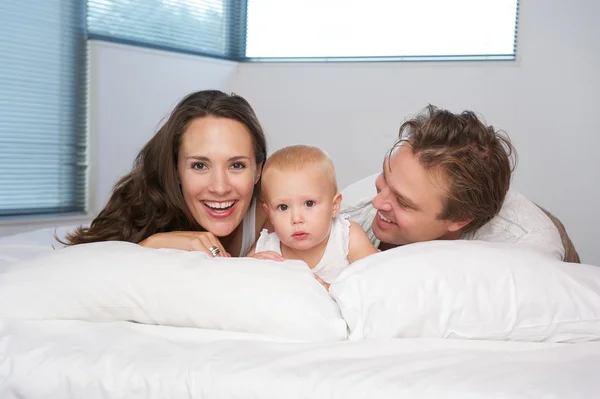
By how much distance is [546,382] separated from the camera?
3.90 feet

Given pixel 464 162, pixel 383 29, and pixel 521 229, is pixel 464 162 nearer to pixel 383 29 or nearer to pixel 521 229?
pixel 521 229

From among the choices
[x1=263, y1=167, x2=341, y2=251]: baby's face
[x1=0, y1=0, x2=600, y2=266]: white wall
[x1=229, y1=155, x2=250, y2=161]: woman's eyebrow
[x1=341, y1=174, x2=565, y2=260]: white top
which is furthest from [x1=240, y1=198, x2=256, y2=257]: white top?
[x1=0, y1=0, x2=600, y2=266]: white wall

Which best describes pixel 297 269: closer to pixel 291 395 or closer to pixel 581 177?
pixel 291 395

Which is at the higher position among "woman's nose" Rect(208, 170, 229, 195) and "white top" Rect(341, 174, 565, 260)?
"woman's nose" Rect(208, 170, 229, 195)

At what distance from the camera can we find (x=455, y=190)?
6.28 feet

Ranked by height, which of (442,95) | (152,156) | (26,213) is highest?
(442,95)

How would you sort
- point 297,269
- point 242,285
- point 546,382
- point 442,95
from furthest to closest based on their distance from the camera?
point 442,95
point 297,269
point 242,285
point 546,382

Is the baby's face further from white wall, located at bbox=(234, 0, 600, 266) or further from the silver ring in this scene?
white wall, located at bbox=(234, 0, 600, 266)

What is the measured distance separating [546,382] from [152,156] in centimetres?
143

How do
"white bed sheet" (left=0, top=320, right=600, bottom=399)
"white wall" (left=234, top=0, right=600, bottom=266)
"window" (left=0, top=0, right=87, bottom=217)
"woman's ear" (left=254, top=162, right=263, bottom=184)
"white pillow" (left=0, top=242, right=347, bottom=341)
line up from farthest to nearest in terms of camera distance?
"white wall" (left=234, top=0, right=600, bottom=266) < "window" (left=0, top=0, right=87, bottom=217) < "woman's ear" (left=254, top=162, right=263, bottom=184) < "white pillow" (left=0, top=242, right=347, bottom=341) < "white bed sheet" (left=0, top=320, right=600, bottom=399)

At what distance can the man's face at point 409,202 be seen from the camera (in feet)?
6.34

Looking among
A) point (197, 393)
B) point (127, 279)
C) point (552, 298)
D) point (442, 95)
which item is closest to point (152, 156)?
point (127, 279)

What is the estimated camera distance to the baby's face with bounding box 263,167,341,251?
191cm

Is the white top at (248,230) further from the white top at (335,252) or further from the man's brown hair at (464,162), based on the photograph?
the man's brown hair at (464,162)
